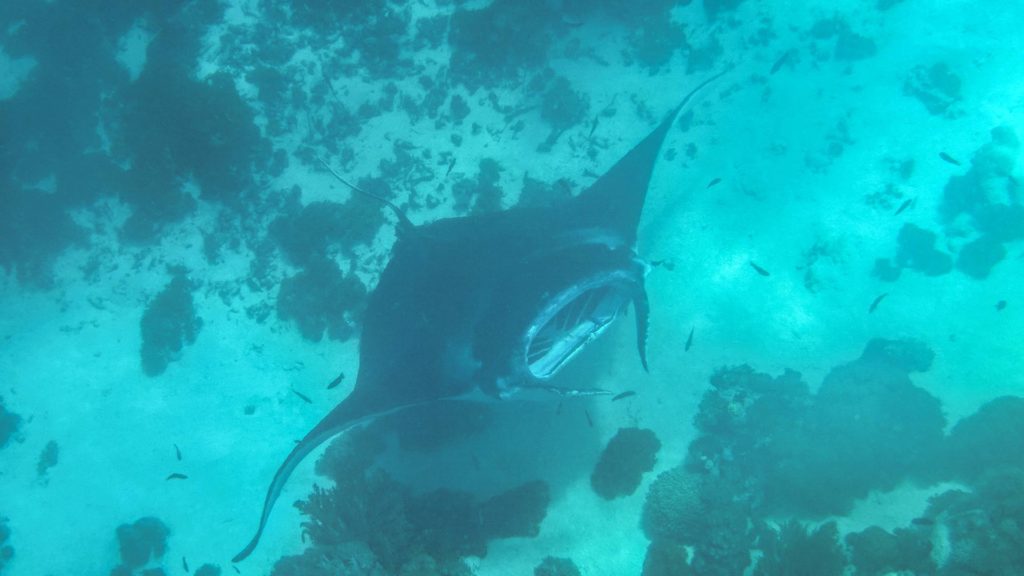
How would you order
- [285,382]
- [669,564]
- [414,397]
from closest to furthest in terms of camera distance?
[414,397] → [669,564] → [285,382]

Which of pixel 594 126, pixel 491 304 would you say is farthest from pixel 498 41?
pixel 491 304

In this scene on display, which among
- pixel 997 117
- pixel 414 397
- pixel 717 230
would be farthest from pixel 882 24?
pixel 414 397

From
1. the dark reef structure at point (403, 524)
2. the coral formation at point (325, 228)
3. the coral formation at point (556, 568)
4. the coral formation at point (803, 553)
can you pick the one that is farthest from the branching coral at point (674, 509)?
the coral formation at point (325, 228)

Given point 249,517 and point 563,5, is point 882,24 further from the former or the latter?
point 249,517

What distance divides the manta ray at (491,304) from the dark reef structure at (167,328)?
18.0 ft

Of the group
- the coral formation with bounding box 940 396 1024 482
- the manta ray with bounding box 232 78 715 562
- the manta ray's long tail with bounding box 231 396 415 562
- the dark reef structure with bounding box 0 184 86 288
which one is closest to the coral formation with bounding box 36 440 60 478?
the dark reef structure with bounding box 0 184 86 288

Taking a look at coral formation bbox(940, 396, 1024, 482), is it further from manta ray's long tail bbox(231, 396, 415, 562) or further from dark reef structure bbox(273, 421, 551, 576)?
manta ray's long tail bbox(231, 396, 415, 562)

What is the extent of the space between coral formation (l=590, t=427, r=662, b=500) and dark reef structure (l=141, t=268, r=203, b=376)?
29.9ft

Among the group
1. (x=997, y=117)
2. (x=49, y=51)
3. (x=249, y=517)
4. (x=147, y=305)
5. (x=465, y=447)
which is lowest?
(x=249, y=517)

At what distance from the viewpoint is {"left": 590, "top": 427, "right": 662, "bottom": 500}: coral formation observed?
31.7 feet

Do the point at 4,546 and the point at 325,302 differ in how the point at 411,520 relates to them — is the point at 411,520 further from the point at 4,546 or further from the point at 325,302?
the point at 4,546

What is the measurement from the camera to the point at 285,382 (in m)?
11.0

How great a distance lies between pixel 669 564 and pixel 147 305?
1213 cm

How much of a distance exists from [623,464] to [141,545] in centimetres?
→ 964
